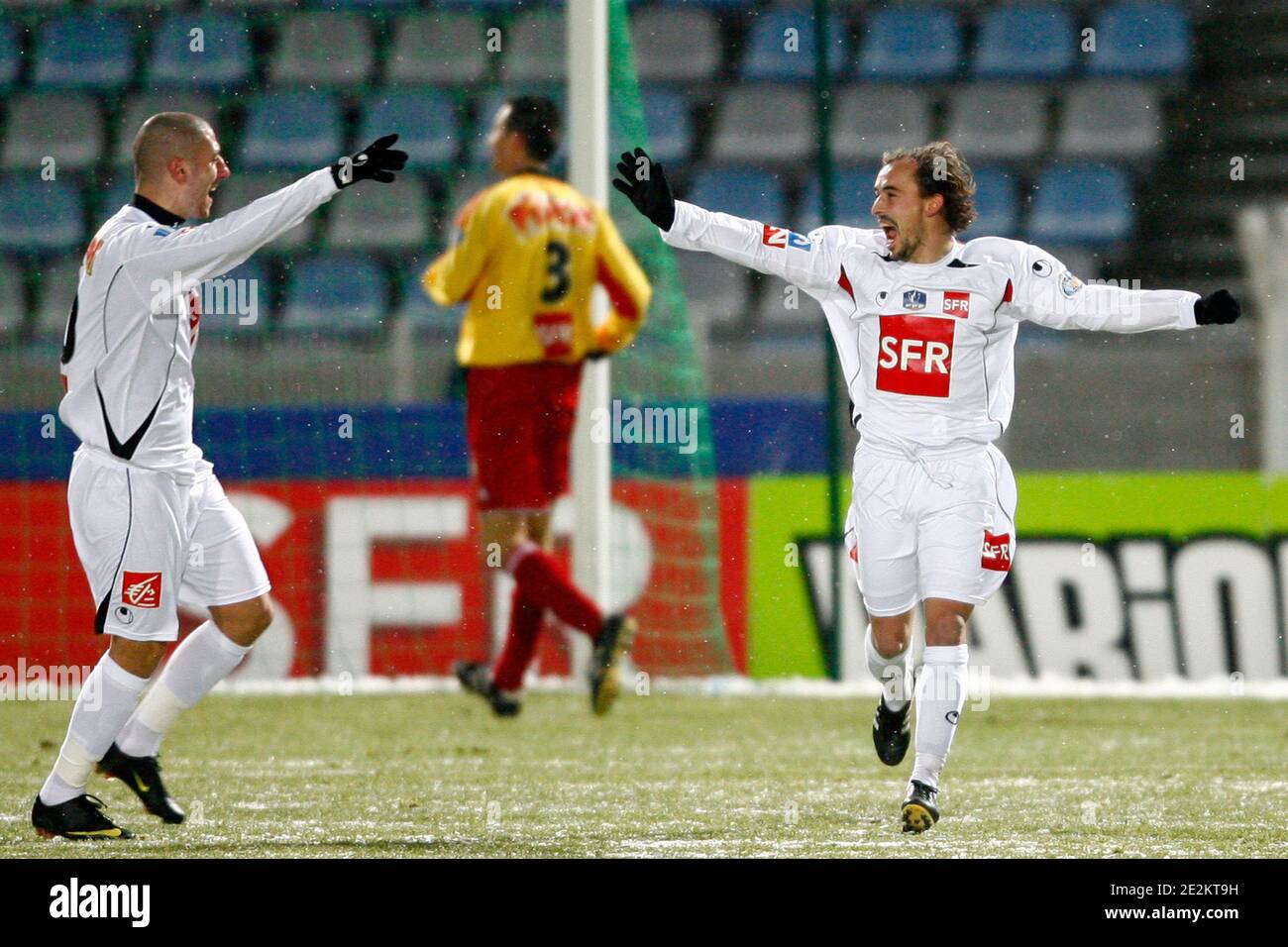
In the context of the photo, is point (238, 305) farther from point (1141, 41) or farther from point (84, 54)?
point (1141, 41)

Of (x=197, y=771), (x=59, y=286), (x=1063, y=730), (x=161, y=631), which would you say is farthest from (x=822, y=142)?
→ (x=59, y=286)

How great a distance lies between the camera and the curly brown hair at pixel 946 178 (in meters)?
5.71

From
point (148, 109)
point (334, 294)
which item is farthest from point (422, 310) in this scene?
point (148, 109)

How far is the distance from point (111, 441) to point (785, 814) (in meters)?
2.13

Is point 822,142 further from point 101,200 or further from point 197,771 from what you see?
point 101,200

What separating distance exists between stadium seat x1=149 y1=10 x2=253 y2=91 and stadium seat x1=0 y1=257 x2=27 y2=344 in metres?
1.64

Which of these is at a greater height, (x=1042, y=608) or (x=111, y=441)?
(x=111, y=441)

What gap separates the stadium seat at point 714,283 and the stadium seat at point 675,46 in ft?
6.08

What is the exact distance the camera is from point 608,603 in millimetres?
9266

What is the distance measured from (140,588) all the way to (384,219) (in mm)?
7657

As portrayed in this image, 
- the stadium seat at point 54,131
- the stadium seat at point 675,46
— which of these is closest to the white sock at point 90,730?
the stadium seat at point 54,131

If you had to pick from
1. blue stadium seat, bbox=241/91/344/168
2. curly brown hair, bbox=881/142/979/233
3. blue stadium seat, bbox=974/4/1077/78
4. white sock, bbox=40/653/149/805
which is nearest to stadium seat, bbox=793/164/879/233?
blue stadium seat, bbox=974/4/1077/78

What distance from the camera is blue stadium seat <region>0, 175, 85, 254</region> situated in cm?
1259
